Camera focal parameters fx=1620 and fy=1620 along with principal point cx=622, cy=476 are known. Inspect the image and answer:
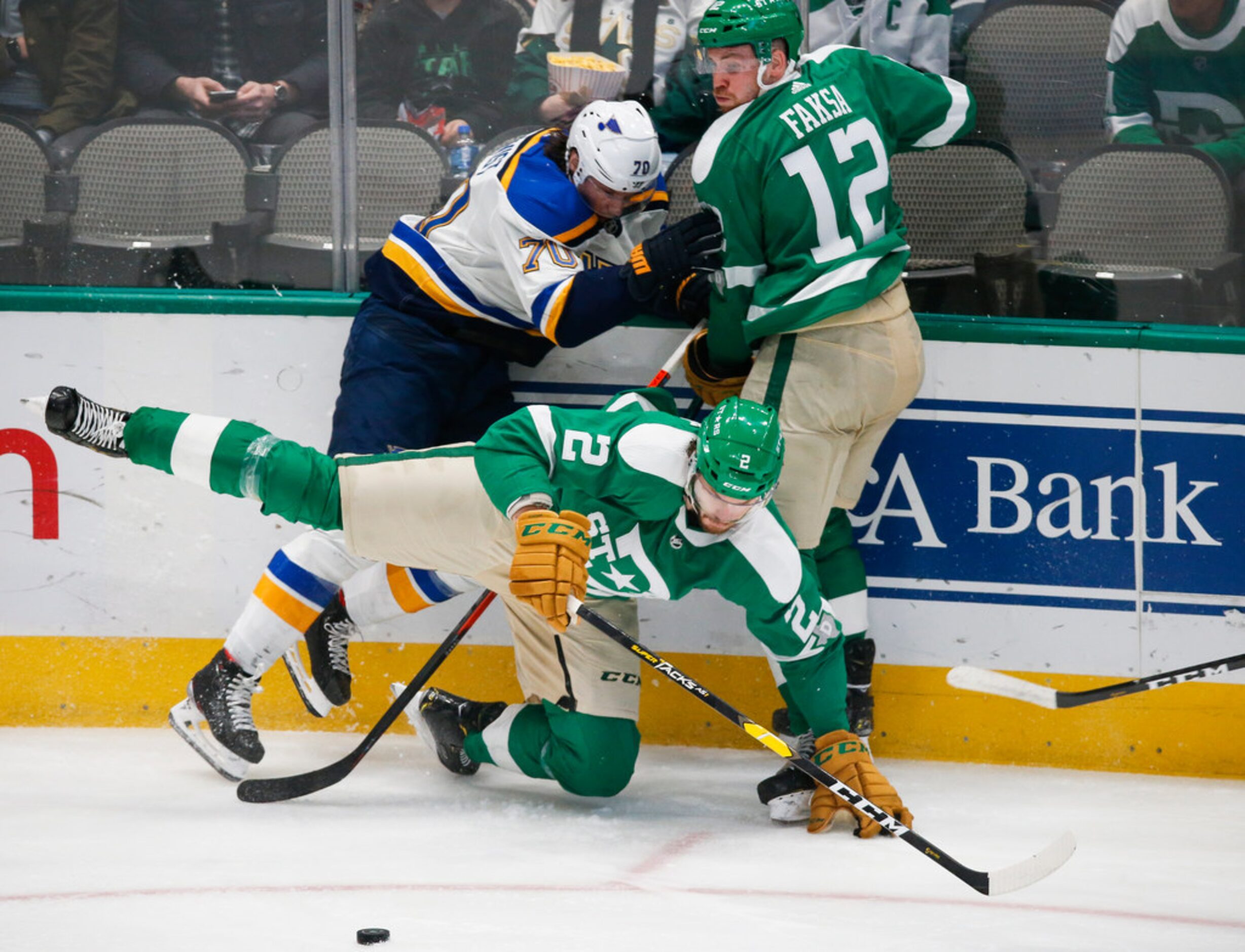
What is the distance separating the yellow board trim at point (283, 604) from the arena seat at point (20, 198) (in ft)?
3.18

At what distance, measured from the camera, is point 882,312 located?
3275 mm

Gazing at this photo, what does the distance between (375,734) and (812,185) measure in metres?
1.44

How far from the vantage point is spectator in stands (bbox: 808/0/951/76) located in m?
3.46

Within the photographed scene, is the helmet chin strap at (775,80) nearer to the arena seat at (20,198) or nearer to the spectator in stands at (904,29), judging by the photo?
the spectator in stands at (904,29)

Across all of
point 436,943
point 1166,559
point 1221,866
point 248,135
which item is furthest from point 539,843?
point 248,135

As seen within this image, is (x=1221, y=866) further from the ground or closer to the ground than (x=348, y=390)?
closer to the ground

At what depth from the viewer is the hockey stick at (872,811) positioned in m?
2.70

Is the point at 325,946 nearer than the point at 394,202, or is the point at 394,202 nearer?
the point at 325,946

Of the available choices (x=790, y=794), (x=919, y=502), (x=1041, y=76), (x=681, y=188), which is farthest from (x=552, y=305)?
(x=1041, y=76)

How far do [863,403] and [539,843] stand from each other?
108cm

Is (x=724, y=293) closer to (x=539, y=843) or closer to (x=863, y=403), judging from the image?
(x=863, y=403)

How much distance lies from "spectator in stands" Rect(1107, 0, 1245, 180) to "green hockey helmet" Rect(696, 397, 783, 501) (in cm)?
127

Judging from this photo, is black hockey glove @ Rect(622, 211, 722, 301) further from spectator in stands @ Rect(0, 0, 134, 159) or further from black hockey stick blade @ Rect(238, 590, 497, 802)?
spectator in stands @ Rect(0, 0, 134, 159)

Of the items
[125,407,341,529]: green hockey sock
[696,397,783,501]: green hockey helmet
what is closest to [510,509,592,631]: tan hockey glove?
[696,397,783,501]: green hockey helmet
